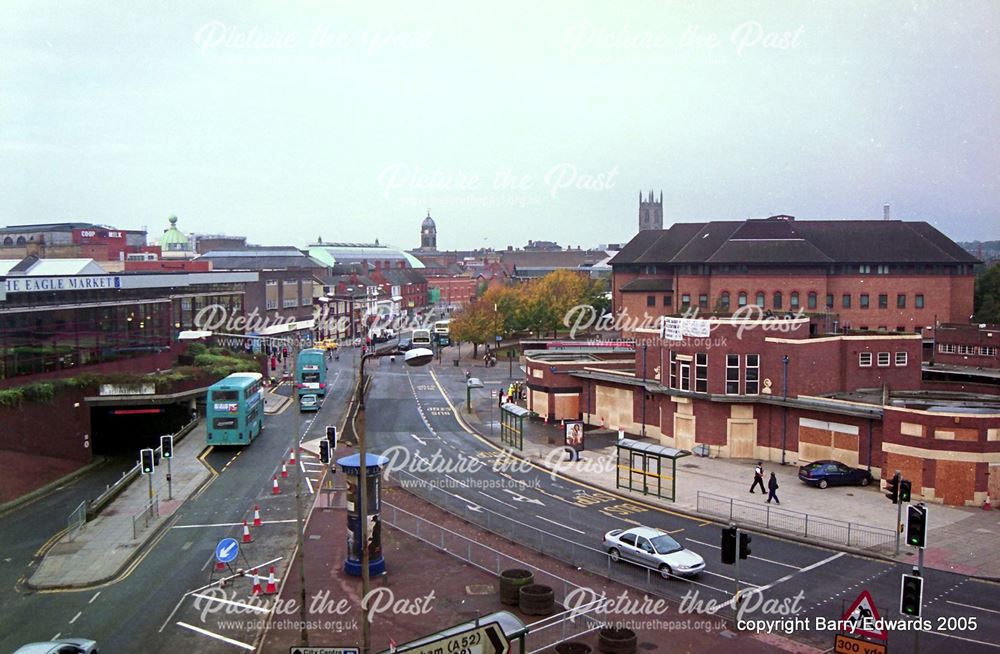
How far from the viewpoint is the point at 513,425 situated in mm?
A: 43656

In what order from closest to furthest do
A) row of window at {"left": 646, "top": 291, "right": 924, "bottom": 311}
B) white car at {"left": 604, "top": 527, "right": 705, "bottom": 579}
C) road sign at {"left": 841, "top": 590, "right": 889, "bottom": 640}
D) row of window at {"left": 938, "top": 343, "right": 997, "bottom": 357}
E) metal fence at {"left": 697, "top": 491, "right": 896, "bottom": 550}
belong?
road sign at {"left": 841, "top": 590, "right": 889, "bottom": 640} → white car at {"left": 604, "top": 527, "right": 705, "bottom": 579} → metal fence at {"left": 697, "top": 491, "right": 896, "bottom": 550} → row of window at {"left": 938, "top": 343, "right": 997, "bottom": 357} → row of window at {"left": 646, "top": 291, "right": 924, "bottom": 311}

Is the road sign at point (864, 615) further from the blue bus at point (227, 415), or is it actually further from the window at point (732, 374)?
the blue bus at point (227, 415)

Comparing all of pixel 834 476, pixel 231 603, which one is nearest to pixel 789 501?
pixel 834 476

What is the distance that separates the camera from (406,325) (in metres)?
128

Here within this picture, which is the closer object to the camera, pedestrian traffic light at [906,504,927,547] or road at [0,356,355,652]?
pedestrian traffic light at [906,504,927,547]

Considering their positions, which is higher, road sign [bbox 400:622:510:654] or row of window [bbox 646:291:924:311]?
row of window [bbox 646:291:924:311]

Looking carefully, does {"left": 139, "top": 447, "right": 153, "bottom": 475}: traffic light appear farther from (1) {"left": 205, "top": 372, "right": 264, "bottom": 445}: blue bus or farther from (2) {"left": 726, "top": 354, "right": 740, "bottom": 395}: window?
(2) {"left": 726, "top": 354, "right": 740, "bottom": 395}: window

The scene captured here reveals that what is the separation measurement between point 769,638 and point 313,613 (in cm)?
1082

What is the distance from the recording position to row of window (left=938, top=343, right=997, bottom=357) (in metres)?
65.5

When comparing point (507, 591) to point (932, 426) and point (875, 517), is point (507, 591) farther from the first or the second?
point (932, 426)

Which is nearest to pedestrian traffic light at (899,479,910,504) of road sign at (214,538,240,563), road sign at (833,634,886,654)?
road sign at (833,634,886,654)

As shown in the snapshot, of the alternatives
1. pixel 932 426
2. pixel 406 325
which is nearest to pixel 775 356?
pixel 932 426

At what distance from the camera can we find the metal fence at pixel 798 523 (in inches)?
1051

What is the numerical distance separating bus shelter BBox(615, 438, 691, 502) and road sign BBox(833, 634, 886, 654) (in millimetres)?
15337
